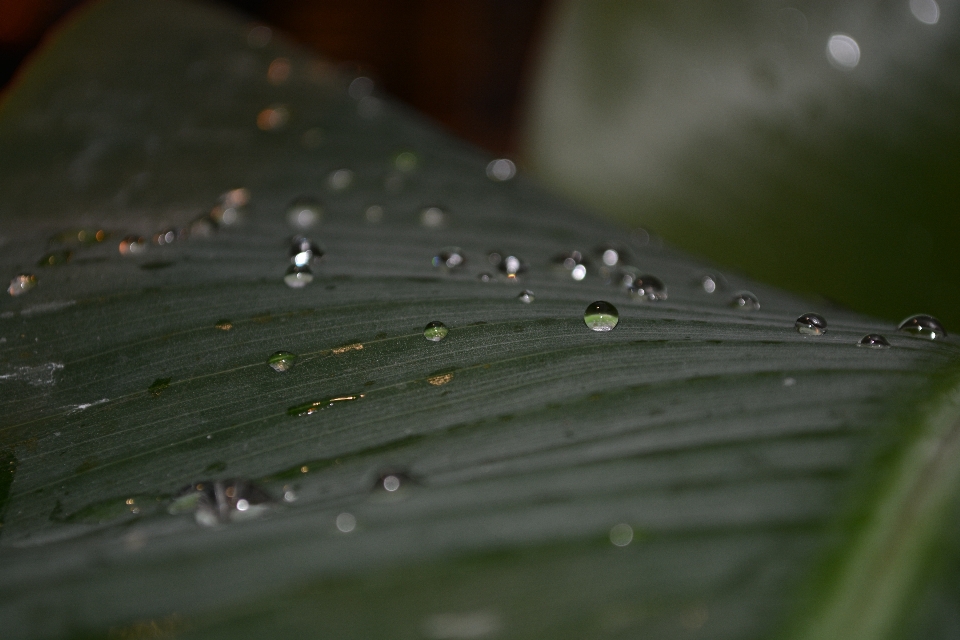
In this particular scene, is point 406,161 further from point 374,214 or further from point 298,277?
point 298,277

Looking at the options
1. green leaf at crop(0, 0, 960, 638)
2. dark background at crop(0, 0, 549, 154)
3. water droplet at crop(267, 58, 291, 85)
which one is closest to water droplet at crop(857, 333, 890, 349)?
green leaf at crop(0, 0, 960, 638)

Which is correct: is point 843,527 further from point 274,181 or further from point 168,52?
point 168,52

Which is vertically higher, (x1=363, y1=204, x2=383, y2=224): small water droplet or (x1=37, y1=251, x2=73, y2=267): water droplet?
(x1=363, y1=204, x2=383, y2=224): small water droplet

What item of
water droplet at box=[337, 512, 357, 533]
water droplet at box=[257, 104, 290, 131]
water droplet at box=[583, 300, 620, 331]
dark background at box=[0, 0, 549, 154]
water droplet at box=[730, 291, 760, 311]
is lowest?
water droplet at box=[337, 512, 357, 533]

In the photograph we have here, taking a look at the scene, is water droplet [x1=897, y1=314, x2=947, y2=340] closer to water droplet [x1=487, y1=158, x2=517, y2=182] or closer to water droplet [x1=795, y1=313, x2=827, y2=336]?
water droplet [x1=795, y1=313, x2=827, y2=336]

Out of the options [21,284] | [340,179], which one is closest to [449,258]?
[340,179]

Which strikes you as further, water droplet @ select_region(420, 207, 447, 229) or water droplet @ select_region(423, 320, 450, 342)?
water droplet @ select_region(420, 207, 447, 229)
